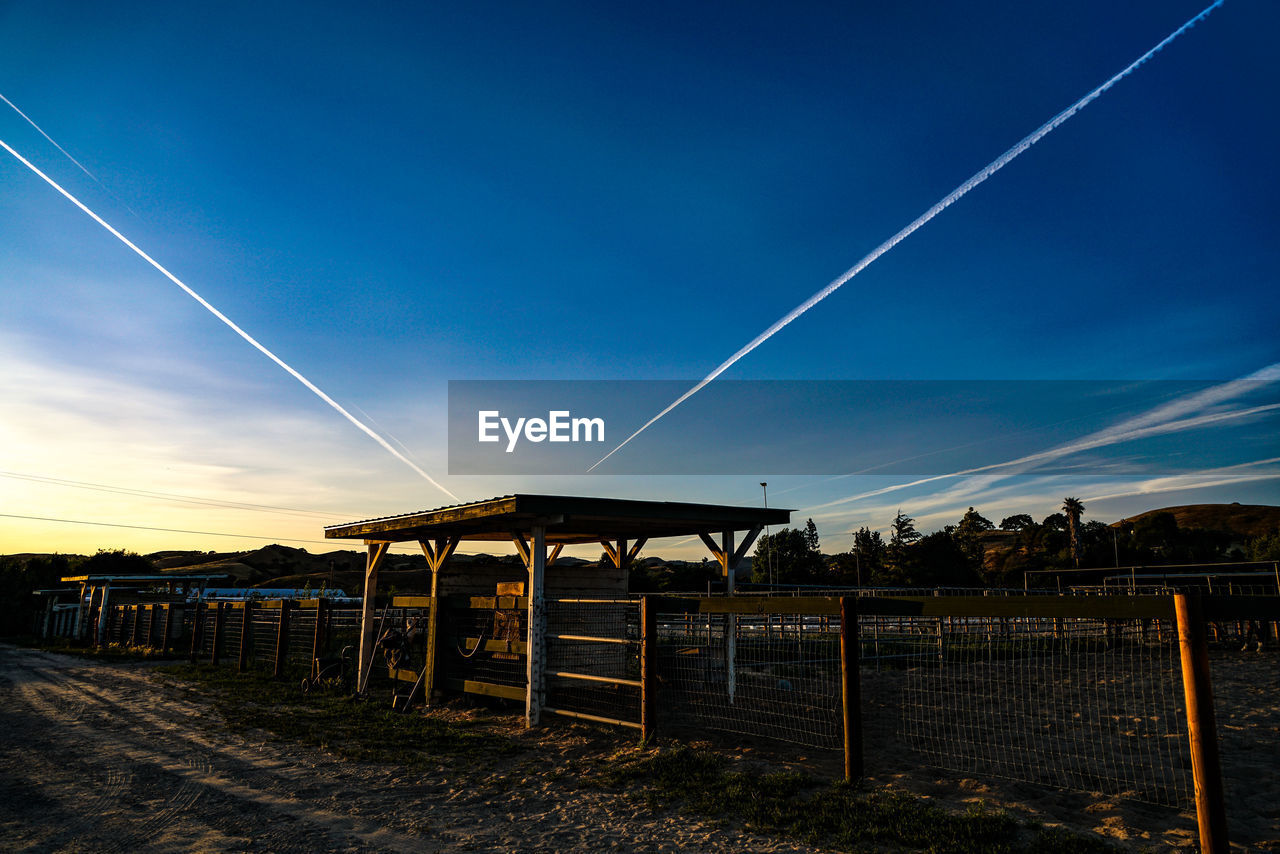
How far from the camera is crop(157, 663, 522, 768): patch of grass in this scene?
865 cm

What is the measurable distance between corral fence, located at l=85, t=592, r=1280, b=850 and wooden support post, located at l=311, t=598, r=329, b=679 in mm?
66

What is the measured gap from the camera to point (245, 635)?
56.2ft

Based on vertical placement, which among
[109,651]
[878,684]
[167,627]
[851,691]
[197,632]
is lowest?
[109,651]

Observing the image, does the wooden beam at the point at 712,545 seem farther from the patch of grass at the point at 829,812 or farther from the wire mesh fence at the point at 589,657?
the patch of grass at the point at 829,812

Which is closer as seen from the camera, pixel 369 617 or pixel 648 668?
pixel 648 668

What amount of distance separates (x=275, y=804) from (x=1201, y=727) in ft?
23.7

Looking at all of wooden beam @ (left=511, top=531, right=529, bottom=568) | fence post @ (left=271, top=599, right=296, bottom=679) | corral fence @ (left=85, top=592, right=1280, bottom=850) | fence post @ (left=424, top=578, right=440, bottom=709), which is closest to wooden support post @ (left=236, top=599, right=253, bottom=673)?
corral fence @ (left=85, top=592, right=1280, bottom=850)

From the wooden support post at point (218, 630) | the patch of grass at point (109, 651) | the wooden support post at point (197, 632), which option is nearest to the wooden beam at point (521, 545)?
the wooden support post at point (218, 630)

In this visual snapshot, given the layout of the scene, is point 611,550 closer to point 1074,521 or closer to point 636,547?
point 636,547

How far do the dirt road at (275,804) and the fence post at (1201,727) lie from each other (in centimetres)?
253

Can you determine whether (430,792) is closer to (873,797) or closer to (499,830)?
(499,830)

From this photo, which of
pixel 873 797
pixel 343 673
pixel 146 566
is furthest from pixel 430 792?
pixel 146 566

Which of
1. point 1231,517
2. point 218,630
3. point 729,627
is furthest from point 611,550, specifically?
point 1231,517

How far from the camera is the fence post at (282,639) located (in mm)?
15711
